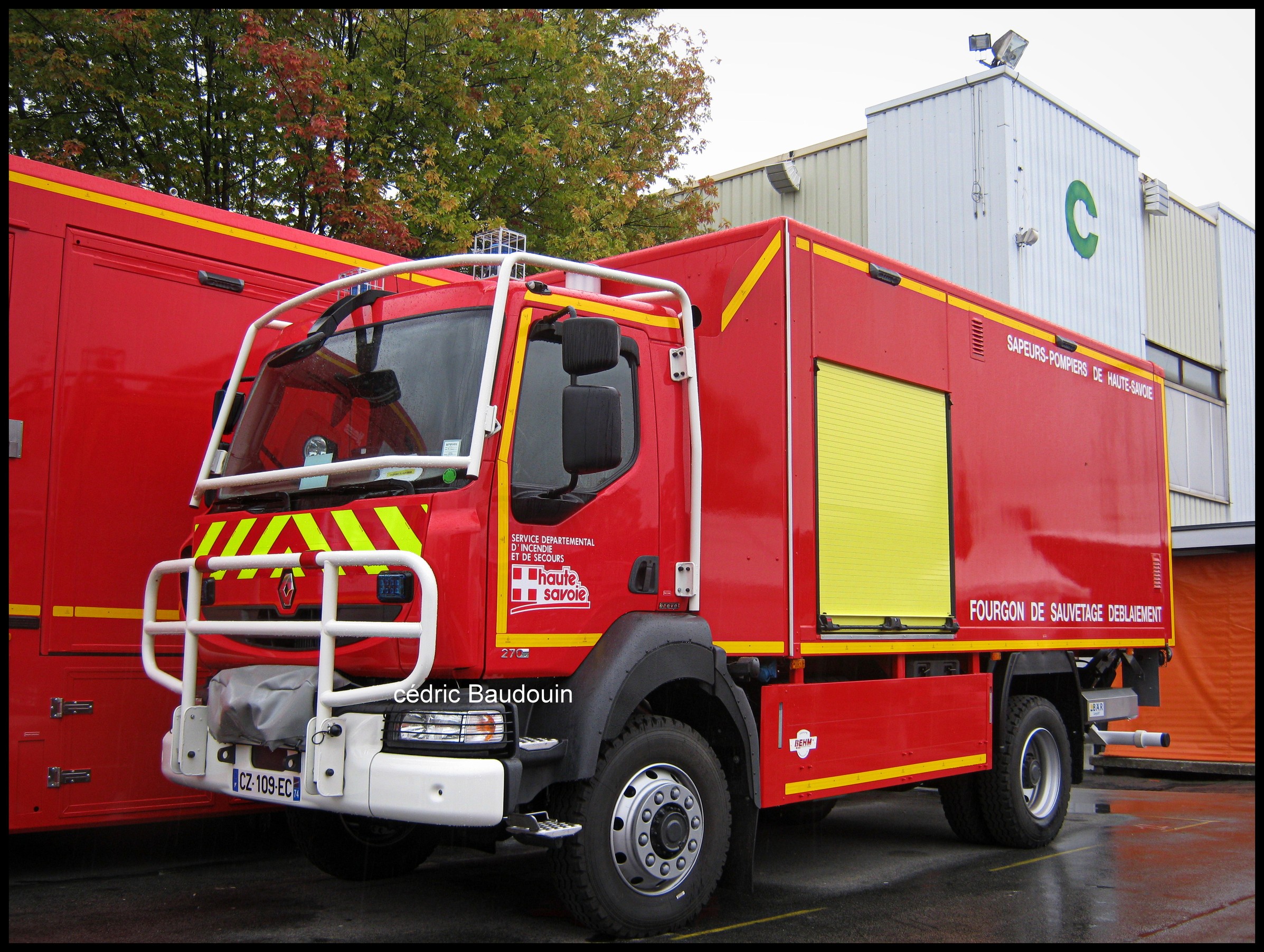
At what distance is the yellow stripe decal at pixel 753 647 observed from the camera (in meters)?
5.60

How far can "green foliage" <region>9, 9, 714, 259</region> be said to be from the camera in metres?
9.45

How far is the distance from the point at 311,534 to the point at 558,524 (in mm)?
1037

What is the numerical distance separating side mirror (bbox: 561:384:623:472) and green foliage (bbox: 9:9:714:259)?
6.16m

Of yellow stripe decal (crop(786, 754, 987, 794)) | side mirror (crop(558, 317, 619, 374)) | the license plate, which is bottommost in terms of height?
yellow stripe decal (crop(786, 754, 987, 794))

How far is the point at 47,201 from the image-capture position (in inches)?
229

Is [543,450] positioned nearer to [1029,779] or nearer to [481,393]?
[481,393]

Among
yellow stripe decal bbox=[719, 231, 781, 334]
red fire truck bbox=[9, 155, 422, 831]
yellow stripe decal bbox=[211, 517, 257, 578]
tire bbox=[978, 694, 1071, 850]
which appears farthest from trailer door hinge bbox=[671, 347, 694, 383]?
tire bbox=[978, 694, 1071, 850]

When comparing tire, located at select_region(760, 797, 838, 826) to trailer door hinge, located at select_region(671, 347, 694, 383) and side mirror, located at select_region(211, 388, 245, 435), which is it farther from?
side mirror, located at select_region(211, 388, 245, 435)

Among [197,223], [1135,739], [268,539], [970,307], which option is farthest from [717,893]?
[197,223]

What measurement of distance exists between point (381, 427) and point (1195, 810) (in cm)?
858

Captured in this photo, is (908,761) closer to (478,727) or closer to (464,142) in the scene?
(478,727)

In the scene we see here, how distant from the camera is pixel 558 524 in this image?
489cm

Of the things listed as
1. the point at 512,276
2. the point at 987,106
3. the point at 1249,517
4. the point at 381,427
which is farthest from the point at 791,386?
the point at 1249,517

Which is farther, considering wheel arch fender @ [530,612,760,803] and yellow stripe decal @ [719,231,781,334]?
yellow stripe decal @ [719,231,781,334]
